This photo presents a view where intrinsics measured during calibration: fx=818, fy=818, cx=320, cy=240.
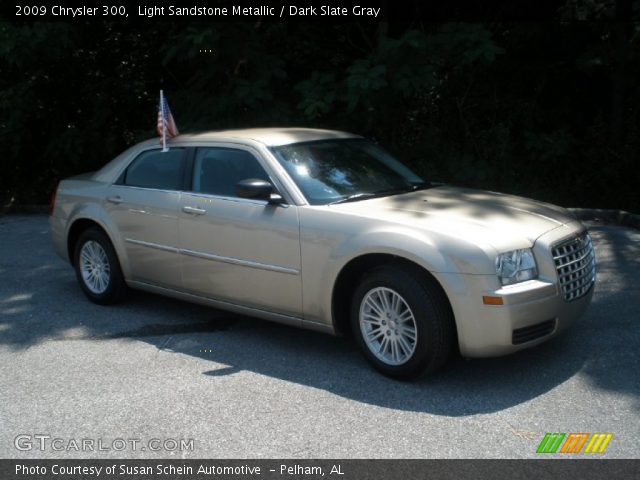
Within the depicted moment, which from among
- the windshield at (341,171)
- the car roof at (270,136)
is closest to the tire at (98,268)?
the car roof at (270,136)

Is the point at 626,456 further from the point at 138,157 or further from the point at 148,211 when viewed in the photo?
the point at 138,157

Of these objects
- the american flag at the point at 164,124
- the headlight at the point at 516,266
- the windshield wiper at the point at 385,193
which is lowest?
the headlight at the point at 516,266

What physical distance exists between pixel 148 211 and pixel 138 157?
0.72 meters

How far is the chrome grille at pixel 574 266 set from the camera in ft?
17.4

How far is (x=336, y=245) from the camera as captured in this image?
218 inches

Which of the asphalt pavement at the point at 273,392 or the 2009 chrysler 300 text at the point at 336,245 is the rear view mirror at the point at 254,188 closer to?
the 2009 chrysler 300 text at the point at 336,245

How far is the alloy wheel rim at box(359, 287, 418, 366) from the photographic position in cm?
527

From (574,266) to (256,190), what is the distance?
2267mm

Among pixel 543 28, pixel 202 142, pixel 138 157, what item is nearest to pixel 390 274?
pixel 202 142

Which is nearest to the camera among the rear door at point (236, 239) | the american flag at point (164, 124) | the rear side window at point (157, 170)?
the rear door at point (236, 239)

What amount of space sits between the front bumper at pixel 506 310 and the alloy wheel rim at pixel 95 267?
3585mm

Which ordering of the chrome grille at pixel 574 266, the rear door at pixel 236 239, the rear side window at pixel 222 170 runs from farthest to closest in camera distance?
the rear side window at pixel 222 170 → the rear door at pixel 236 239 → the chrome grille at pixel 574 266

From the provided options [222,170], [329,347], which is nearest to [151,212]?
[222,170]

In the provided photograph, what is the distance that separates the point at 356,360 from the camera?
5.79 meters
